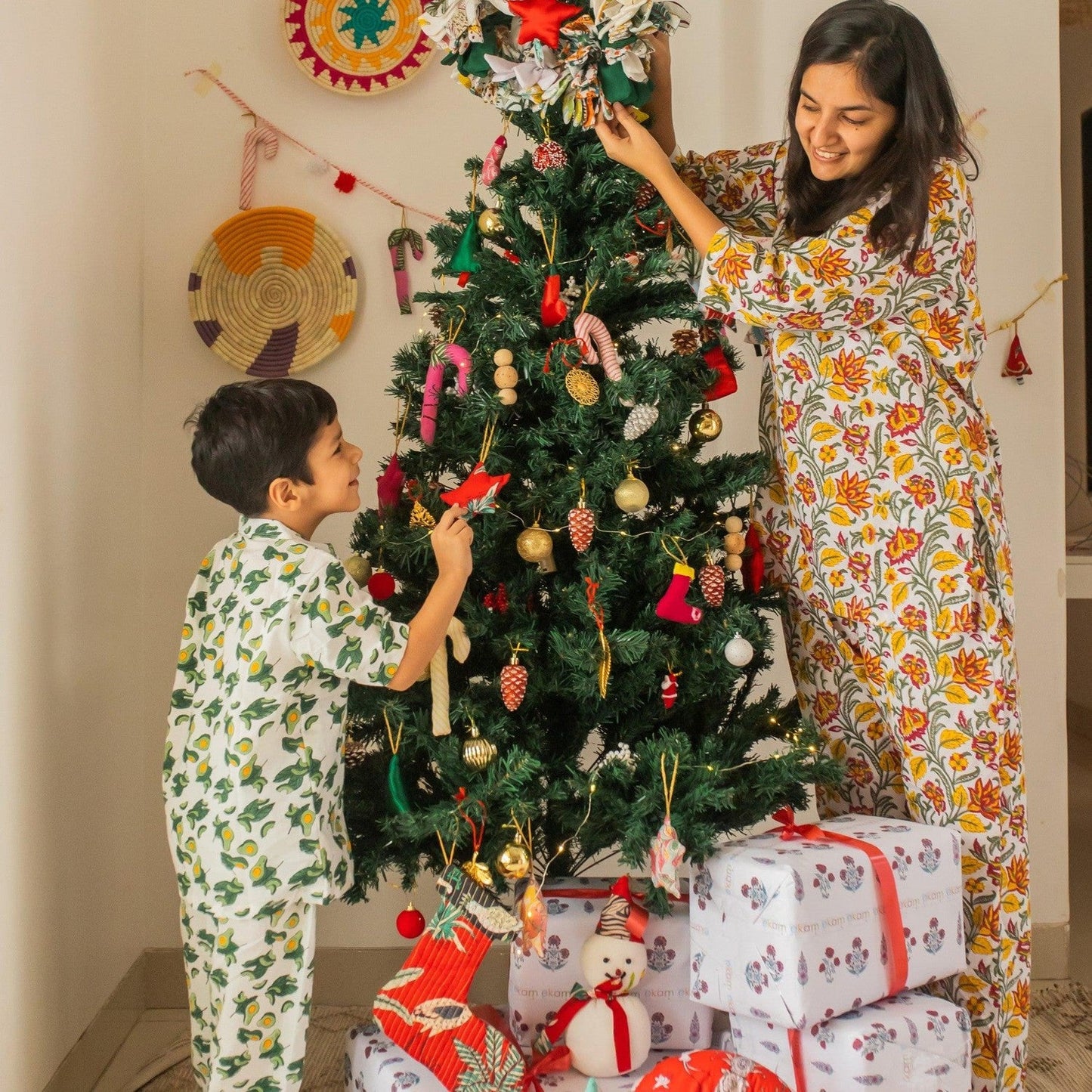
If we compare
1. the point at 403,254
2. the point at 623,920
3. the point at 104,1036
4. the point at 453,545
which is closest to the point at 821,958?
the point at 623,920

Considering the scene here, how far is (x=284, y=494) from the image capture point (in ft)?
5.05

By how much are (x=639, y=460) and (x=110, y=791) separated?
114 cm

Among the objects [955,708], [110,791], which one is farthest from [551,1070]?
[110,791]

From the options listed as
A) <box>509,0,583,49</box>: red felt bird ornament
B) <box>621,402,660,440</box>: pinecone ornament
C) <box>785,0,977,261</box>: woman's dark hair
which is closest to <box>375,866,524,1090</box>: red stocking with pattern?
<box>621,402,660,440</box>: pinecone ornament

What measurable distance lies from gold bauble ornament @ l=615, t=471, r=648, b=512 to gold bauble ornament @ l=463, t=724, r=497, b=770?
37 cm

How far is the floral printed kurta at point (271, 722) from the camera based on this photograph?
1.45 meters

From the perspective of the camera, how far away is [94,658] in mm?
1894

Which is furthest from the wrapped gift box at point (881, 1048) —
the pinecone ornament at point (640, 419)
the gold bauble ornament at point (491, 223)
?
the gold bauble ornament at point (491, 223)

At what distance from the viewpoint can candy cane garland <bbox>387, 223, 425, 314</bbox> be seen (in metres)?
2.19

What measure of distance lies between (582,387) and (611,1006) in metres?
0.86

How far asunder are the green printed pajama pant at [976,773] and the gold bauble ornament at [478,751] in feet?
1.82

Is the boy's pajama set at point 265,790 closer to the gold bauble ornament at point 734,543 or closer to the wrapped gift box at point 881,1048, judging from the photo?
the gold bauble ornament at point 734,543

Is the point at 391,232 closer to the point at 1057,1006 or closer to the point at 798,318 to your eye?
the point at 798,318

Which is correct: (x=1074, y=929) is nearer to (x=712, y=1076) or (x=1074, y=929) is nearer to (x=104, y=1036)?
(x=712, y=1076)
